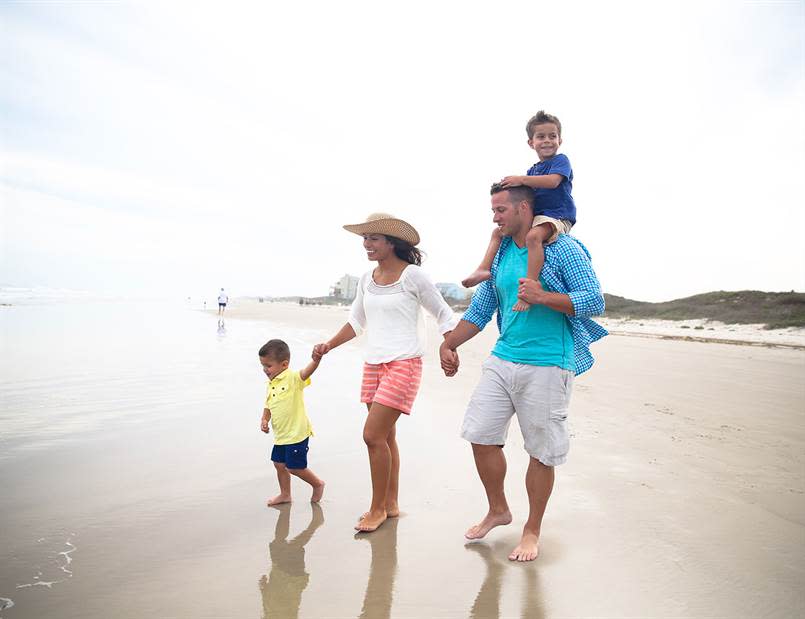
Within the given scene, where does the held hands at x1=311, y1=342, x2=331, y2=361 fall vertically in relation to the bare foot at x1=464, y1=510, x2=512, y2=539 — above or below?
above

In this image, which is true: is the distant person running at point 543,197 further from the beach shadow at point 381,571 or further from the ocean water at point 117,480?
the ocean water at point 117,480

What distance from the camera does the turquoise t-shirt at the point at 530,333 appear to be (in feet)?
9.14

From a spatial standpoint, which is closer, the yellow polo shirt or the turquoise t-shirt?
the turquoise t-shirt

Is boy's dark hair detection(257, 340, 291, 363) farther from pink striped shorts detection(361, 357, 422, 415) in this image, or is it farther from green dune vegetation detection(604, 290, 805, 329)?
green dune vegetation detection(604, 290, 805, 329)

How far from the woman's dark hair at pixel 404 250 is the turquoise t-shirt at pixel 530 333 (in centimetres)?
78

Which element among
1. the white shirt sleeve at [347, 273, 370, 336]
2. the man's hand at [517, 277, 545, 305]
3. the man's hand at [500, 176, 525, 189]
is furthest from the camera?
the white shirt sleeve at [347, 273, 370, 336]

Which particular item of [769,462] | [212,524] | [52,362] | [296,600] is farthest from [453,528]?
[52,362]

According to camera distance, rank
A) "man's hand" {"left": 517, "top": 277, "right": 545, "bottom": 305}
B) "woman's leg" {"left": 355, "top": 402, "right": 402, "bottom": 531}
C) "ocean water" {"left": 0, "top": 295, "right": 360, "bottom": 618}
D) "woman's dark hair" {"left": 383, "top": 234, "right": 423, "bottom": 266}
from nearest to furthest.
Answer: "ocean water" {"left": 0, "top": 295, "right": 360, "bottom": 618} → "man's hand" {"left": 517, "top": 277, "right": 545, "bottom": 305} → "woman's leg" {"left": 355, "top": 402, "right": 402, "bottom": 531} → "woman's dark hair" {"left": 383, "top": 234, "right": 423, "bottom": 266}

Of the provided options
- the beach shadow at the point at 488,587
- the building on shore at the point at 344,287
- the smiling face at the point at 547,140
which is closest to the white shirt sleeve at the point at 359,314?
the smiling face at the point at 547,140

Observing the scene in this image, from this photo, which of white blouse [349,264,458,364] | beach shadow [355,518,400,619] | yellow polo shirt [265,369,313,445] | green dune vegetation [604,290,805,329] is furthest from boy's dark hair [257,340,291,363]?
green dune vegetation [604,290,805,329]

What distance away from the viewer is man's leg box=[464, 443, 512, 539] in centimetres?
293

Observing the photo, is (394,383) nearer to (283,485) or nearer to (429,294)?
(429,294)

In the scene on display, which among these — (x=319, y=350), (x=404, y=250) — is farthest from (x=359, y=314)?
(x=404, y=250)

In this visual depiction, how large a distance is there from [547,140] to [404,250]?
3.74 feet
